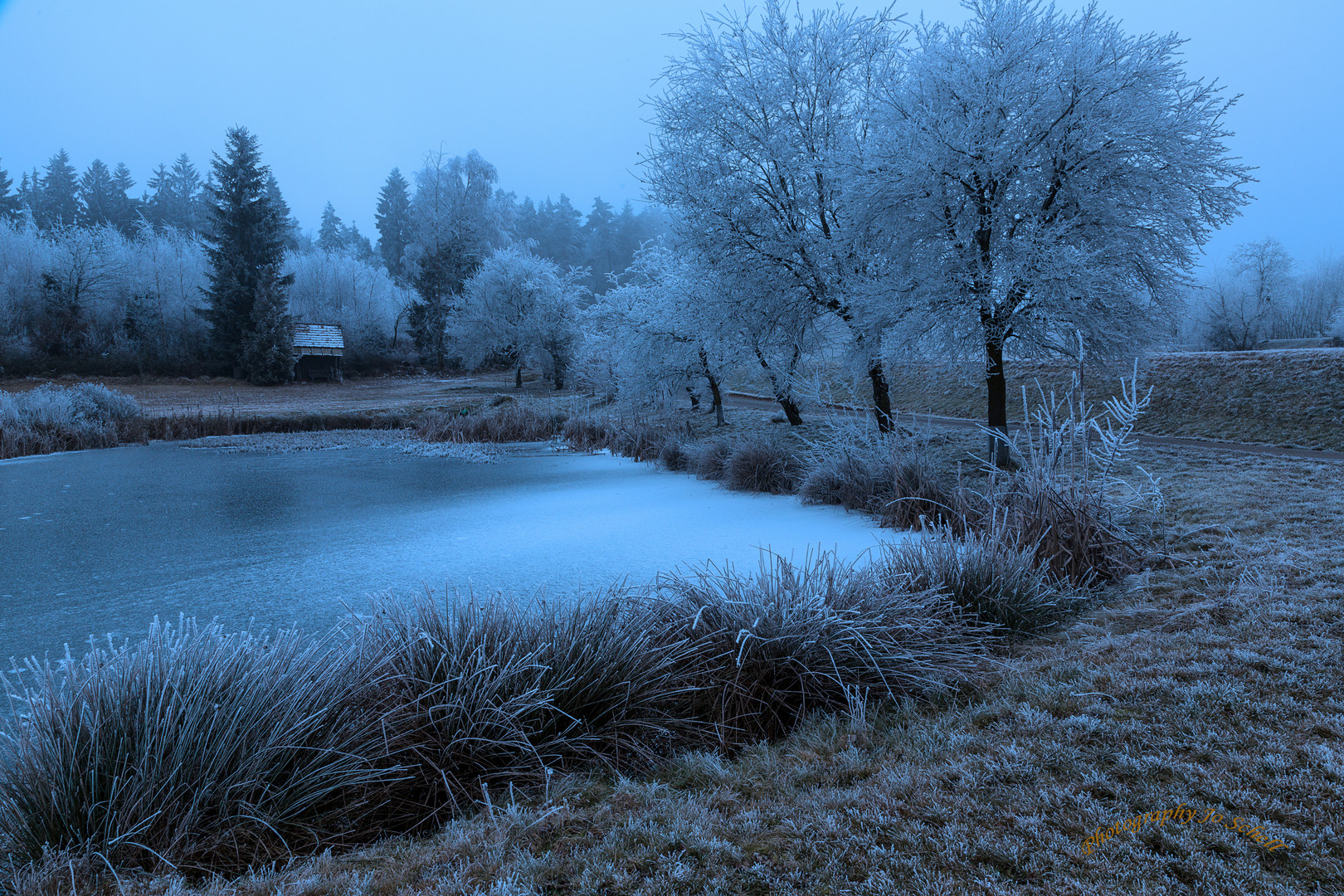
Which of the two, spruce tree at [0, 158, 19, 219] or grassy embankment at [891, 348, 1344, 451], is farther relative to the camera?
spruce tree at [0, 158, 19, 219]

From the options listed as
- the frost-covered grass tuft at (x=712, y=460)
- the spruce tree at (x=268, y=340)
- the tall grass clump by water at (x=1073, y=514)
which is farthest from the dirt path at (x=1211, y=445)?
the spruce tree at (x=268, y=340)

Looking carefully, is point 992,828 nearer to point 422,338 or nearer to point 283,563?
point 283,563

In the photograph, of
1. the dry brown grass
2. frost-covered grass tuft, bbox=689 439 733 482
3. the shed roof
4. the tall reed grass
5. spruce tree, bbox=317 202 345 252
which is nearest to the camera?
the dry brown grass

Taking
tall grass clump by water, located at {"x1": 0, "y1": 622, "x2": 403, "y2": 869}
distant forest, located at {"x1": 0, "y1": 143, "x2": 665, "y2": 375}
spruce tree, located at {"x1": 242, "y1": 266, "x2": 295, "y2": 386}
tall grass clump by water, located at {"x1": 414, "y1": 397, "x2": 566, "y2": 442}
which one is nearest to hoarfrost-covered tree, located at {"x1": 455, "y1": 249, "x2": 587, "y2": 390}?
distant forest, located at {"x1": 0, "y1": 143, "x2": 665, "y2": 375}

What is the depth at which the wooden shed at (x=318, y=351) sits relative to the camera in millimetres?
38781

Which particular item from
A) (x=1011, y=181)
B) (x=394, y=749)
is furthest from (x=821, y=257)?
(x=394, y=749)

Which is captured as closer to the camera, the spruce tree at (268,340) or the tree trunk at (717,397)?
the tree trunk at (717,397)

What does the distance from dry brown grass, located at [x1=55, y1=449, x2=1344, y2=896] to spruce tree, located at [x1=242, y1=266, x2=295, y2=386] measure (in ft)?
126

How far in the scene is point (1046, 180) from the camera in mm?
9750

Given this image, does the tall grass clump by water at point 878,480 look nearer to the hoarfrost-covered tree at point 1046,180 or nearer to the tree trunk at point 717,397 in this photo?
the hoarfrost-covered tree at point 1046,180

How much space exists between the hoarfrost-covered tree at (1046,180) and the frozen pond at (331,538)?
13.1 feet

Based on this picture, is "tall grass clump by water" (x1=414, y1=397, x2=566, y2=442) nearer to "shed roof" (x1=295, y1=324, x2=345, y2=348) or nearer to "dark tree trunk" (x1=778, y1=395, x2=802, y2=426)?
"dark tree trunk" (x1=778, y1=395, x2=802, y2=426)

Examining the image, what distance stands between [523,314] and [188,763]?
35996mm

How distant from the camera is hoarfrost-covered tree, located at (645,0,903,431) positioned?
11461mm
